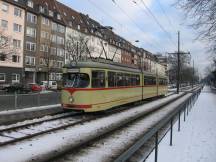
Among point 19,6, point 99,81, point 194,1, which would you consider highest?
point 19,6

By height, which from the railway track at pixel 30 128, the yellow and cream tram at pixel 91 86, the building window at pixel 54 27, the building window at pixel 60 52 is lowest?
the railway track at pixel 30 128

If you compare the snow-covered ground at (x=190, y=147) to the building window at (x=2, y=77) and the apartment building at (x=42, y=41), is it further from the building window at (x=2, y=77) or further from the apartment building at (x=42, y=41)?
the apartment building at (x=42, y=41)

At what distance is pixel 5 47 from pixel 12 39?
355 inches

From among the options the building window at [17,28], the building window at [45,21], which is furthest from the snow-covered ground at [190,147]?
the building window at [45,21]

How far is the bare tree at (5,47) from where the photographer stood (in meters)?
46.9

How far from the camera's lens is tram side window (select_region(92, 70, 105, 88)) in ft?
59.4

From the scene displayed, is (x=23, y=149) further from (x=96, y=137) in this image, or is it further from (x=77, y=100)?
A: (x=77, y=100)

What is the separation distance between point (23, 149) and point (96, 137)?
9.02ft

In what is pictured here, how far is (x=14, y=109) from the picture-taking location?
20.2 metres

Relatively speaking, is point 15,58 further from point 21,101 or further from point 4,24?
point 21,101

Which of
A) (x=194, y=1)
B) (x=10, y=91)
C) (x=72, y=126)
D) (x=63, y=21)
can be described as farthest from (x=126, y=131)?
(x=63, y=21)

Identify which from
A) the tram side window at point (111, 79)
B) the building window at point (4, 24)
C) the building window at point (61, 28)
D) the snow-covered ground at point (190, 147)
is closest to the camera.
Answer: the snow-covered ground at point (190, 147)

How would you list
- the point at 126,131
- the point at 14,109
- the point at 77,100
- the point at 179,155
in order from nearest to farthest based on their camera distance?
the point at 179,155, the point at 126,131, the point at 77,100, the point at 14,109

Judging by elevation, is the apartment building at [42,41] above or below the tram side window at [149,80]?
above
